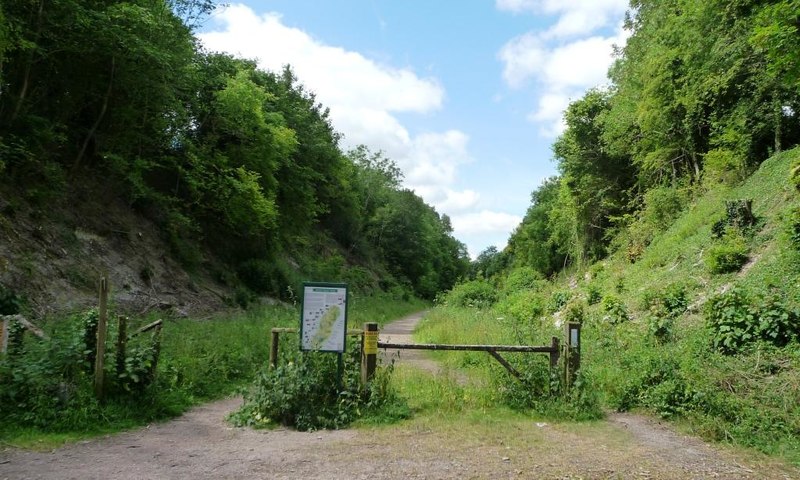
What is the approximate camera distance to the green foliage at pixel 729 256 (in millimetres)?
12914

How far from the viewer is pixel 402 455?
5.93 m

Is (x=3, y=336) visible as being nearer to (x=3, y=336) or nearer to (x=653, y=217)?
(x=3, y=336)

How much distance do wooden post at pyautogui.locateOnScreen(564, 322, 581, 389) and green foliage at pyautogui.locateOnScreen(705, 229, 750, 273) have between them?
24.0 feet

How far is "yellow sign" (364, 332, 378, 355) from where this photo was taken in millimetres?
7695

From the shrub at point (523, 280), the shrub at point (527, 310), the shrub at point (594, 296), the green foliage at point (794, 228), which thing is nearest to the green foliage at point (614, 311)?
the shrub at point (594, 296)

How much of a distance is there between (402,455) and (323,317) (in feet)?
8.12

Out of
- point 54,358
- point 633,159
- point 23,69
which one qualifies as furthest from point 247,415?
point 633,159

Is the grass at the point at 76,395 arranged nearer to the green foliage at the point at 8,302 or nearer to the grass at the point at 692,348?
the green foliage at the point at 8,302

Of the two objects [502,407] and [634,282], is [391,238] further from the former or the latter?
[502,407]

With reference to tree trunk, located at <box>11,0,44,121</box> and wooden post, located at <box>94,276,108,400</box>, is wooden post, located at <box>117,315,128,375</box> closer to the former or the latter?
wooden post, located at <box>94,276,108,400</box>

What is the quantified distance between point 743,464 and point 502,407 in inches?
127

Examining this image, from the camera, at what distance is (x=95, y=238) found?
16.7 metres

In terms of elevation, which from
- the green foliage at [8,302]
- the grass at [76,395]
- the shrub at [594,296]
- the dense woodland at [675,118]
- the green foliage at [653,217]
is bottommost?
the grass at [76,395]

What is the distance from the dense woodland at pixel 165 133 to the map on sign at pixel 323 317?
404 inches
